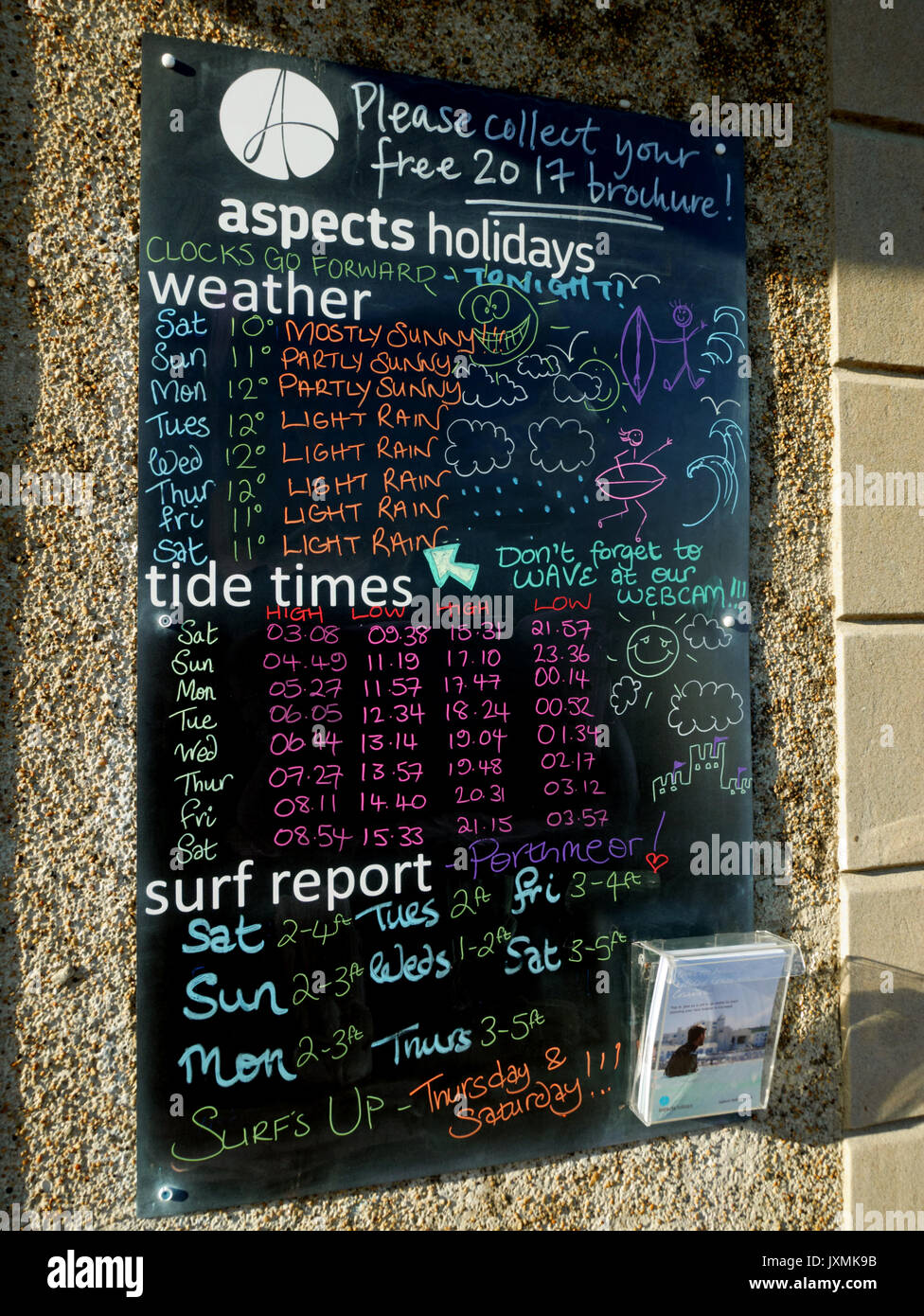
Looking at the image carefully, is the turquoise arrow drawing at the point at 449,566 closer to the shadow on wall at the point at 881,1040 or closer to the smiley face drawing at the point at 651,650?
the smiley face drawing at the point at 651,650

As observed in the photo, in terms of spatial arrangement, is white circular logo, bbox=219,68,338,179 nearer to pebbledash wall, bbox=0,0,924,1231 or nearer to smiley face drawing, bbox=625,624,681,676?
pebbledash wall, bbox=0,0,924,1231

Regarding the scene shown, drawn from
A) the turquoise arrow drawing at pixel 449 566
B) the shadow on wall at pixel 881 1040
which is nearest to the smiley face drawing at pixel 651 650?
the turquoise arrow drawing at pixel 449 566

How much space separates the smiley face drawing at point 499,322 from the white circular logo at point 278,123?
58 centimetres

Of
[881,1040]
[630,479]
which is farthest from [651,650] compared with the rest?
[881,1040]

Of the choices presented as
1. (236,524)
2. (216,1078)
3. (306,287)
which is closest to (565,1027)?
(216,1078)

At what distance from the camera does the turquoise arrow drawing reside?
7.25ft

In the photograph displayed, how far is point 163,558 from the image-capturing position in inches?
81.8

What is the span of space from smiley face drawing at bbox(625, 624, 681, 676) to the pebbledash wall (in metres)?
0.35

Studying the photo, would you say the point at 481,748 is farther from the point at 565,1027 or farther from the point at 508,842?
the point at 565,1027

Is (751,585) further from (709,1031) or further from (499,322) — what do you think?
(709,1031)

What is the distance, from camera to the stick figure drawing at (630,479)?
2.32 m

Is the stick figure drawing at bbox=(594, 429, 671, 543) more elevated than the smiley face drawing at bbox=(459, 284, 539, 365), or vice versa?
the smiley face drawing at bbox=(459, 284, 539, 365)

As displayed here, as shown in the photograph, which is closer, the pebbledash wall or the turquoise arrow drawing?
the pebbledash wall

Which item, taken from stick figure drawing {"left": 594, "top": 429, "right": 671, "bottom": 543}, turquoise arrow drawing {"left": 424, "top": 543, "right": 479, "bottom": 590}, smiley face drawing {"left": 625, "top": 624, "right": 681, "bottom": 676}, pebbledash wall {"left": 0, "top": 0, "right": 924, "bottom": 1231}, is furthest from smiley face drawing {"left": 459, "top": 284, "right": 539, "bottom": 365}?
smiley face drawing {"left": 625, "top": 624, "right": 681, "bottom": 676}
